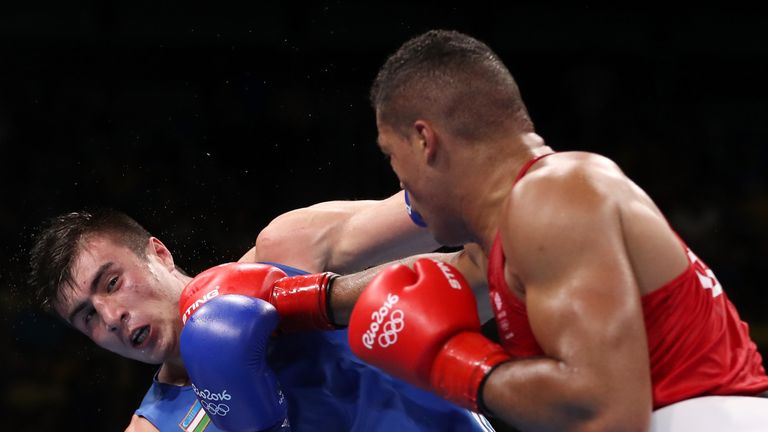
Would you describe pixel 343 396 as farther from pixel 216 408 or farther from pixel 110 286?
pixel 110 286

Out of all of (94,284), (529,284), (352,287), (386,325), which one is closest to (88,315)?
(94,284)

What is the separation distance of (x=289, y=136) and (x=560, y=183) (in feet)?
17.0

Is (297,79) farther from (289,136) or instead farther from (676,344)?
(676,344)

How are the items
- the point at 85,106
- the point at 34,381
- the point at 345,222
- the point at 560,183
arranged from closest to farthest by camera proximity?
the point at 560,183, the point at 345,222, the point at 34,381, the point at 85,106

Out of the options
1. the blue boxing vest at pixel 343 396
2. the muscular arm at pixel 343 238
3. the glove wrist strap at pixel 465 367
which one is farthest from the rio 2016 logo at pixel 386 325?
the muscular arm at pixel 343 238

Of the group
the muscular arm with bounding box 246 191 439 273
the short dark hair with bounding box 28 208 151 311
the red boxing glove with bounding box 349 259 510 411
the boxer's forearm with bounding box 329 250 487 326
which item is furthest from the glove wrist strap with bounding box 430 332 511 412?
the short dark hair with bounding box 28 208 151 311

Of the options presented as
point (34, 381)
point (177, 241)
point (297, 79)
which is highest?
point (297, 79)

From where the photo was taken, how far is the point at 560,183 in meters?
1.80

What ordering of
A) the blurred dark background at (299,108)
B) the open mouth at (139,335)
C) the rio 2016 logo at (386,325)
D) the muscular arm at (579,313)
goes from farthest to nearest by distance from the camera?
the blurred dark background at (299,108)
the open mouth at (139,335)
the rio 2016 logo at (386,325)
the muscular arm at (579,313)

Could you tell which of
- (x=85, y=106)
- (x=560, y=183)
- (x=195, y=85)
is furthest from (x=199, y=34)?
(x=560, y=183)

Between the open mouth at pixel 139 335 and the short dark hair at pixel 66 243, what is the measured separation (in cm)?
27

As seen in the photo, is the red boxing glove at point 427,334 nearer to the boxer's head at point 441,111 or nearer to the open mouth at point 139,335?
the boxer's head at point 441,111

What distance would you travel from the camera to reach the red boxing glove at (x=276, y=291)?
103 inches

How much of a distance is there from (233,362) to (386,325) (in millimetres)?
603
